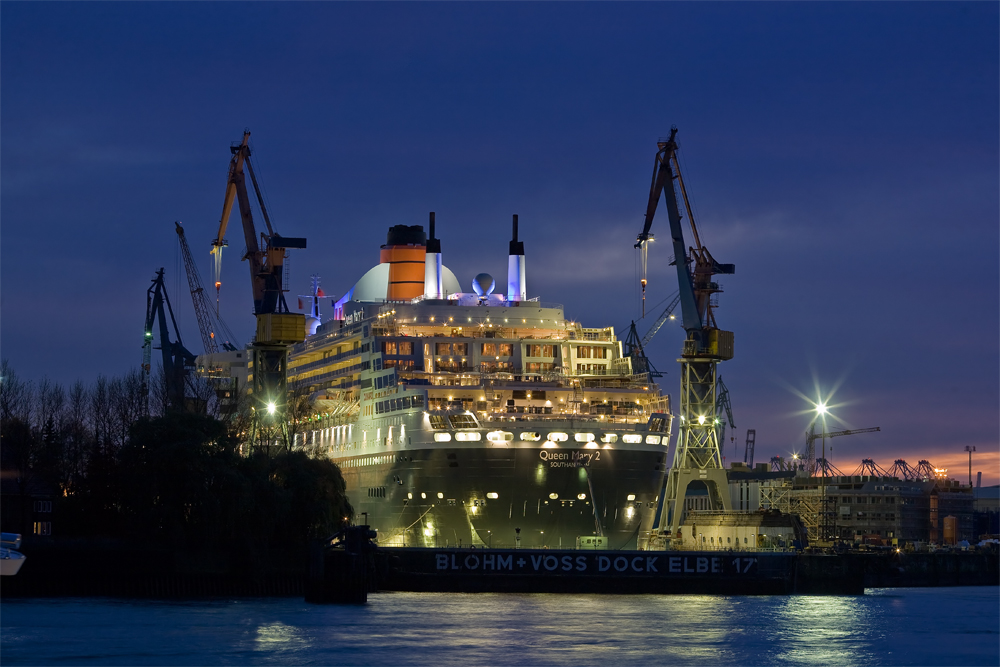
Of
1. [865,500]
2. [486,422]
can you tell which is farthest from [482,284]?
[865,500]

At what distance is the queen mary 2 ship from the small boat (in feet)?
77.2

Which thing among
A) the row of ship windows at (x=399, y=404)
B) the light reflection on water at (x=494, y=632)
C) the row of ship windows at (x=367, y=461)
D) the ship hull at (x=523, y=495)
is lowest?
the light reflection on water at (x=494, y=632)

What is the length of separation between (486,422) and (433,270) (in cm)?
2277

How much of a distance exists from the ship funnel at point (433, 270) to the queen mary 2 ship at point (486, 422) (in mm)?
97

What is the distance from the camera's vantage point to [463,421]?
289ft

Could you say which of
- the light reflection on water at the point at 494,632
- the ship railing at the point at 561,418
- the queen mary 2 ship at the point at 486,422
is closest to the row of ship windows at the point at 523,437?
the queen mary 2 ship at the point at 486,422

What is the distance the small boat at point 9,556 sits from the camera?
69500 millimetres

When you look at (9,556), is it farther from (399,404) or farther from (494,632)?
(399,404)

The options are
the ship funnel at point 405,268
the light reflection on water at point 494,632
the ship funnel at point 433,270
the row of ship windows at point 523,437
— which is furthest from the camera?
the ship funnel at point 405,268

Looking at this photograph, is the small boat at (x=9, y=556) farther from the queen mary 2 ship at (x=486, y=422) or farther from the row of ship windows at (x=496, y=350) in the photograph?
the row of ship windows at (x=496, y=350)

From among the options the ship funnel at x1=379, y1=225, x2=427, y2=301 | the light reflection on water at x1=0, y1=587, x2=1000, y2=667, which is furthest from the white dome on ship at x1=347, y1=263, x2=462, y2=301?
the light reflection on water at x1=0, y1=587, x2=1000, y2=667

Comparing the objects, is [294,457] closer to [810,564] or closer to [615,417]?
[615,417]

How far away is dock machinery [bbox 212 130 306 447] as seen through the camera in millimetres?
101625

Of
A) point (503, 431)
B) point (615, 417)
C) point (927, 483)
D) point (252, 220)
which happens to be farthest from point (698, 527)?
point (927, 483)
